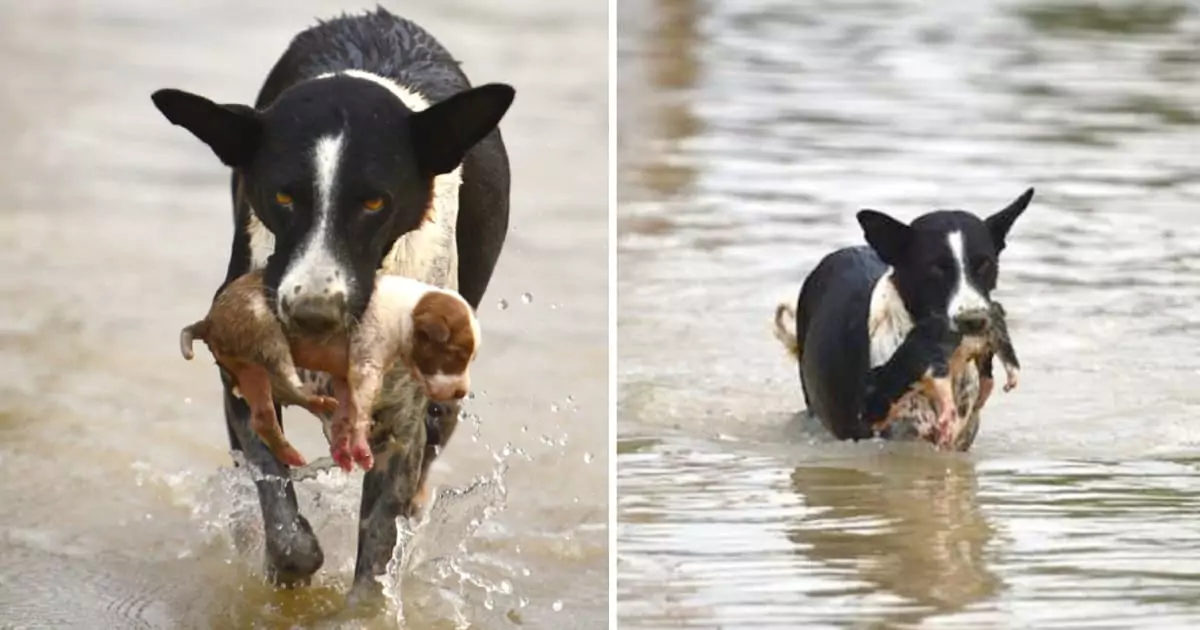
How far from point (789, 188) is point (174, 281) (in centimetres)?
221

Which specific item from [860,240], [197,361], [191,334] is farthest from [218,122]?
[860,240]

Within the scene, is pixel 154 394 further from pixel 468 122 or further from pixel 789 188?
pixel 789 188

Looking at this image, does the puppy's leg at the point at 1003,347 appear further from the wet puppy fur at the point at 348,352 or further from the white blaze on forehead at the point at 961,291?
the wet puppy fur at the point at 348,352

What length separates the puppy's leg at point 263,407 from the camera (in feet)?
12.8

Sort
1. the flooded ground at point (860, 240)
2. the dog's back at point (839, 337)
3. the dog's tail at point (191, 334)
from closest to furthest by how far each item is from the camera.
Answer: the dog's tail at point (191, 334)
the flooded ground at point (860, 240)
the dog's back at point (839, 337)

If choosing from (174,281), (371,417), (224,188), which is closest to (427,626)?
(371,417)

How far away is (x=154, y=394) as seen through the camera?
5.86m

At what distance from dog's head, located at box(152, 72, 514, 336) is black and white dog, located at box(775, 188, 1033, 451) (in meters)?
Answer: 1.36

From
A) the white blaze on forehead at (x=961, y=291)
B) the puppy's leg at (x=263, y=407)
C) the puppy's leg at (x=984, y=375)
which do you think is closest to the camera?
the puppy's leg at (x=263, y=407)

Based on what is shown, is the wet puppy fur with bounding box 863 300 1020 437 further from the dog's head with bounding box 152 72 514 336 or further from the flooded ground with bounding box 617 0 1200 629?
the dog's head with bounding box 152 72 514 336

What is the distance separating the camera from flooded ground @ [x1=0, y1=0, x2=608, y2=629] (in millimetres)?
4613

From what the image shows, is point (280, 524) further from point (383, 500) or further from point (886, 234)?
point (886, 234)

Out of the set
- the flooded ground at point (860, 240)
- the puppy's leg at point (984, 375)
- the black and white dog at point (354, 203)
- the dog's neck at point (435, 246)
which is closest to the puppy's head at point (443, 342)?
the black and white dog at point (354, 203)

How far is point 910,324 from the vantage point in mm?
5098
